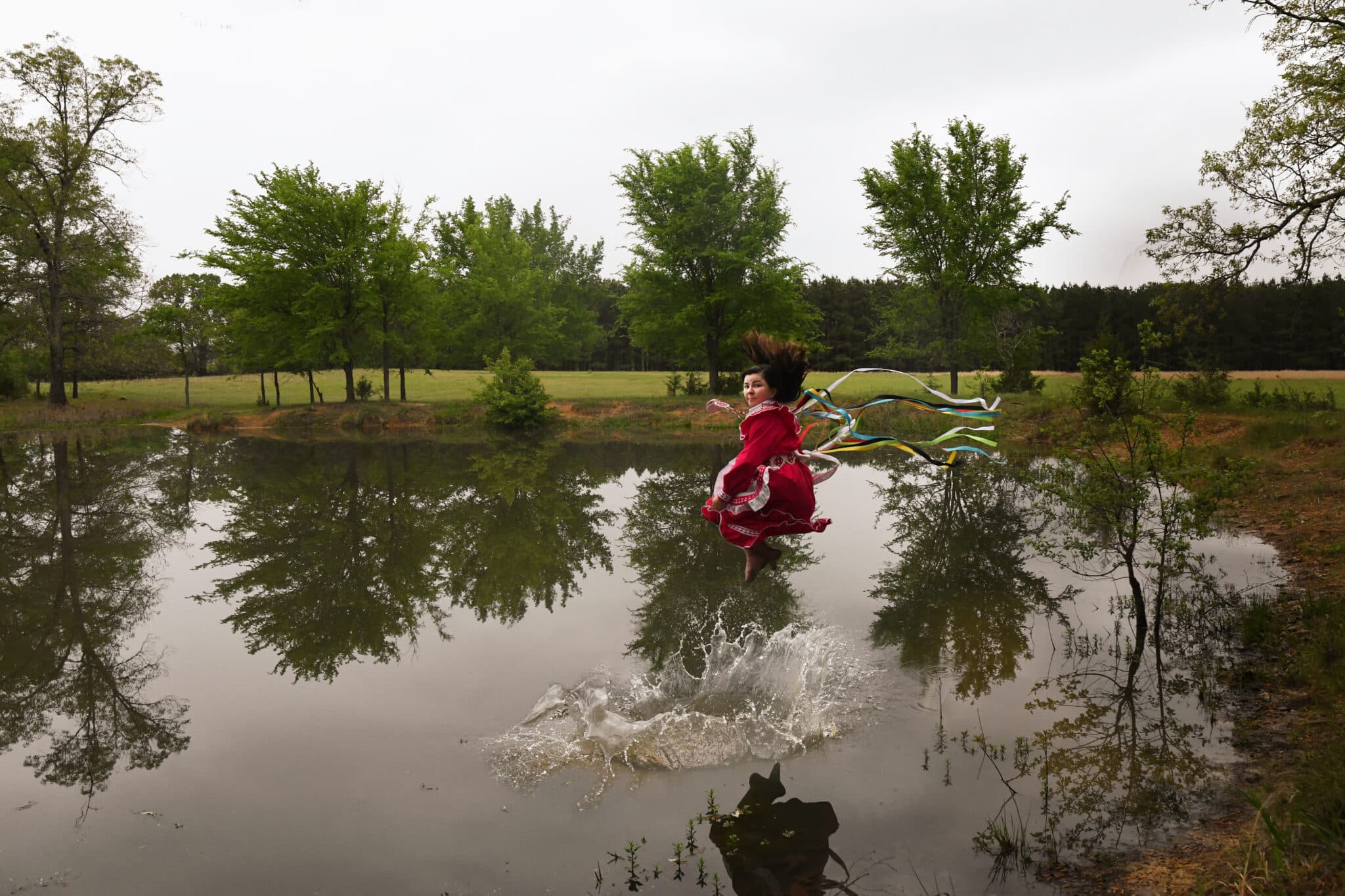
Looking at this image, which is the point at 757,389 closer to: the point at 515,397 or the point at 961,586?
the point at 961,586

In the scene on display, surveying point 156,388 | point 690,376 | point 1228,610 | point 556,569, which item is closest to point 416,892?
point 556,569

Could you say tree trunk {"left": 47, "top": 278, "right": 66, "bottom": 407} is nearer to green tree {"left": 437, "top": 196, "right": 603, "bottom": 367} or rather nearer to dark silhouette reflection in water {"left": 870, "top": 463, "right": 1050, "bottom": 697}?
green tree {"left": 437, "top": 196, "right": 603, "bottom": 367}

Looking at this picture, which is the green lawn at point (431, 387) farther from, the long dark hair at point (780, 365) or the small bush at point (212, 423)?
the long dark hair at point (780, 365)

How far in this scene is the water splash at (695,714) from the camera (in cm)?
594

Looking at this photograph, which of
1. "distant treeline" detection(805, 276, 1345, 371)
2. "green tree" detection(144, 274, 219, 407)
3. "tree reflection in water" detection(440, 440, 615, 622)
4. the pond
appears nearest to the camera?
the pond

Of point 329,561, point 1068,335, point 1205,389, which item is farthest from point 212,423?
point 1068,335

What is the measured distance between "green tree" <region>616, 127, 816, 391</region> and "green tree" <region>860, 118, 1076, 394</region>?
4.47 meters

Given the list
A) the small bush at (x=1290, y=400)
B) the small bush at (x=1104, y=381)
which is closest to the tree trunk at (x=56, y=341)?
the small bush at (x=1104, y=381)

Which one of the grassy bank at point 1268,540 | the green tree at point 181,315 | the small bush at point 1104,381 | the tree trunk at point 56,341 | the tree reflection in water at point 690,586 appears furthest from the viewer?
the green tree at point 181,315

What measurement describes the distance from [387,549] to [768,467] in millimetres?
8810

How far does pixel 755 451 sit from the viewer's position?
5.79m

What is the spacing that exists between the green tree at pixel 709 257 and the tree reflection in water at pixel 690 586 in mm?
18349

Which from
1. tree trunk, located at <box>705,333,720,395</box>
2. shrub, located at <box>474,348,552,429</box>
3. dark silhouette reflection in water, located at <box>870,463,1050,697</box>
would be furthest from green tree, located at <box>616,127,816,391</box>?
dark silhouette reflection in water, located at <box>870,463,1050,697</box>

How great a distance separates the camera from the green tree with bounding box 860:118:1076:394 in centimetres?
3281
